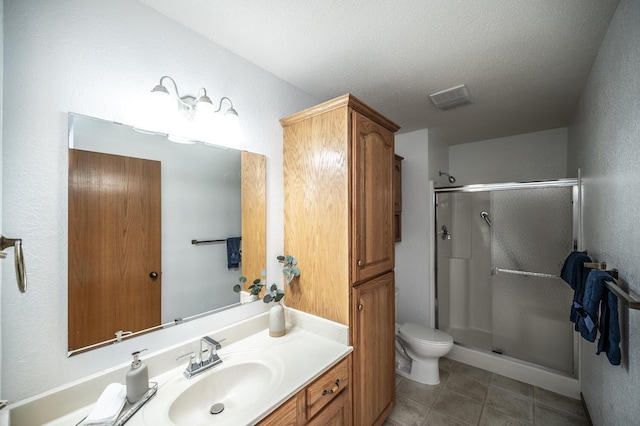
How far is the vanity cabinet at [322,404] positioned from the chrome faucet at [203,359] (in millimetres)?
397

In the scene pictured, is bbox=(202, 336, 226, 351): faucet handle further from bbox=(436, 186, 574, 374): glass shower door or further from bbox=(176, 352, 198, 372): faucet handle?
bbox=(436, 186, 574, 374): glass shower door

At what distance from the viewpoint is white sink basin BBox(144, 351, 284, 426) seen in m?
0.90

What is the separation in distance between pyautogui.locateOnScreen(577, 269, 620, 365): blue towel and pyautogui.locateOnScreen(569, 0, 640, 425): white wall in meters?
0.06

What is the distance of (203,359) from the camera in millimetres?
1195

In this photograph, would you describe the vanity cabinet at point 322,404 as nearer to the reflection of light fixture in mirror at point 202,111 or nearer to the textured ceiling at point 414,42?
the reflection of light fixture in mirror at point 202,111

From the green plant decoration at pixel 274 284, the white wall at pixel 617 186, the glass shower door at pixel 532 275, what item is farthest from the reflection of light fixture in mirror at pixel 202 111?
the glass shower door at pixel 532 275

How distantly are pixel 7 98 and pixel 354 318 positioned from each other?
1659 millimetres

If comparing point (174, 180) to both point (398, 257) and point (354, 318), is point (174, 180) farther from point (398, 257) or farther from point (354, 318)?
point (398, 257)

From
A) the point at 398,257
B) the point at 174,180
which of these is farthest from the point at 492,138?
the point at 174,180

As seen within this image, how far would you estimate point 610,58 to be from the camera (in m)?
1.27

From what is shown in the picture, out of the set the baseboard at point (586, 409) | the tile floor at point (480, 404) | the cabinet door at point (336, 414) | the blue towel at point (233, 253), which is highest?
the blue towel at point (233, 253)

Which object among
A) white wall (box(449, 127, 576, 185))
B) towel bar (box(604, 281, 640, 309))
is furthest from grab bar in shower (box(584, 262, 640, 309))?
white wall (box(449, 127, 576, 185))

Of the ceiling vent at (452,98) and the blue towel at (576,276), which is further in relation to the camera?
the ceiling vent at (452,98)

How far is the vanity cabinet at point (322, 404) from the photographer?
3.28ft
